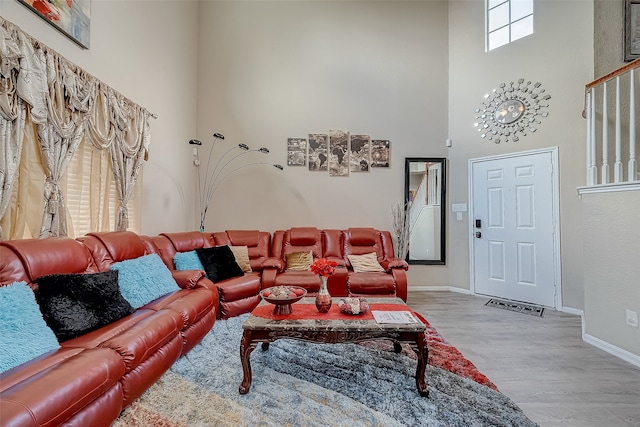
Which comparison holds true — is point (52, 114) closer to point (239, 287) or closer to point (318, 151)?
point (239, 287)

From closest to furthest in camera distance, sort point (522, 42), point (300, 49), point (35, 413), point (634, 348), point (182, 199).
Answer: point (35, 413) < point (634, 348) < point (522, 42) < point (182, 199) < point (300, 49)

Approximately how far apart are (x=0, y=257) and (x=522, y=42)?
598 cm

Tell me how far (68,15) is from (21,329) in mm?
2519

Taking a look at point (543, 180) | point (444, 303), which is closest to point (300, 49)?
point (543, 180)

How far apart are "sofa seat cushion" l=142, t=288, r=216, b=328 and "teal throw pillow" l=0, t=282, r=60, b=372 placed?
713mm

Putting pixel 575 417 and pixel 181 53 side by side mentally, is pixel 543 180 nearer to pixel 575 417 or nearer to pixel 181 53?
pixel 575 417

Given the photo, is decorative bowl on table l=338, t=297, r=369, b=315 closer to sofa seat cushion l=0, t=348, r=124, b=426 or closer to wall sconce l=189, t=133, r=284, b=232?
sofa seat cushion l=0, t=348, r=124, b=426

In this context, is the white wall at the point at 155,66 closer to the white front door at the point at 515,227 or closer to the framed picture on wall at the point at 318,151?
the framed picture on wall at the point at 318,151

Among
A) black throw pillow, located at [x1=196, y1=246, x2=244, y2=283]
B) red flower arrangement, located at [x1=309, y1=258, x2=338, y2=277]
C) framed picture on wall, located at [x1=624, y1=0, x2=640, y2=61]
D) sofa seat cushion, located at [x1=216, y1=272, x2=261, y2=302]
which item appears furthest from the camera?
framed picture on wall, located at [x1=624, y1=0, x2=640, y2=61]

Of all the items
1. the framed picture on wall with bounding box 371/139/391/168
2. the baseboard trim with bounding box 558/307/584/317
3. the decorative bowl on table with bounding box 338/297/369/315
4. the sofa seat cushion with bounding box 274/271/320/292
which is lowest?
the baseboard trim with bounding box 558/307/584/317

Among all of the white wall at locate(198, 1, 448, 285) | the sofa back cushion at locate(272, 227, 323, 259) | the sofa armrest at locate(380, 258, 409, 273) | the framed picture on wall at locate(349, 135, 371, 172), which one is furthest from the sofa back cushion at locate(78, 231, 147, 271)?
the framed picture on wall at locate(349, 135, 371, 172)

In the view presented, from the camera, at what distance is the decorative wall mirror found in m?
4.76

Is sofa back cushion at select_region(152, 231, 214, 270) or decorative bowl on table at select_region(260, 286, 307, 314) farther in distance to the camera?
sofa back cushion at select_region(152, 231, 214, 270)

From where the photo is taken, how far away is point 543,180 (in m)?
3.91
